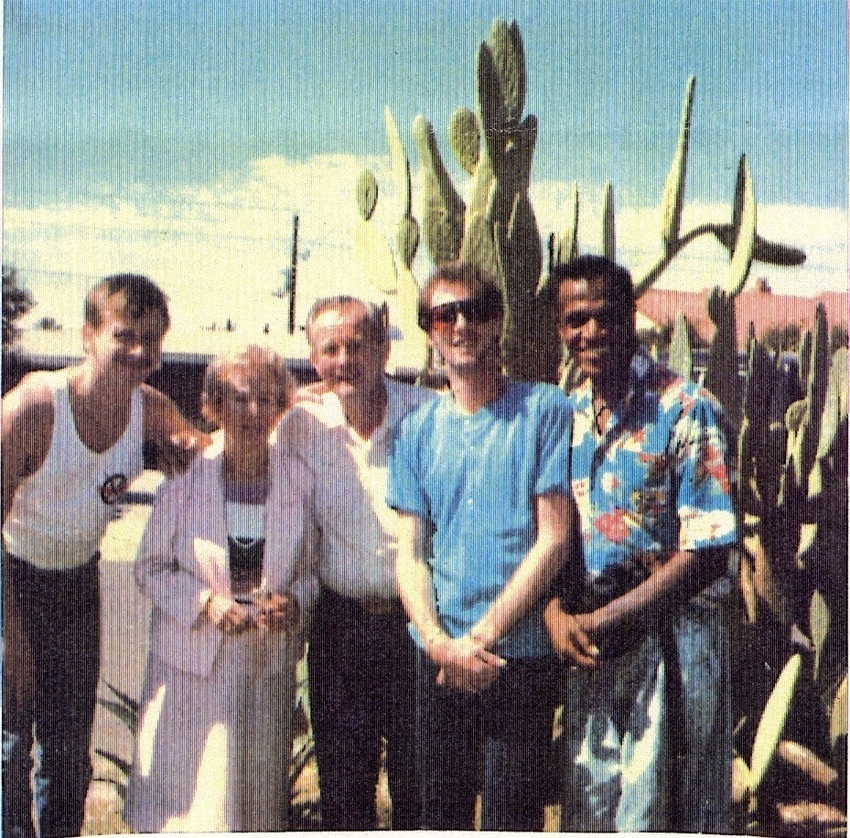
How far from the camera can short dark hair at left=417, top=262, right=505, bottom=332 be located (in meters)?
7.79

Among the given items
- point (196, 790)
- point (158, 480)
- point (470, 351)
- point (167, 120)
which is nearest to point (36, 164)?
point (167, 120)

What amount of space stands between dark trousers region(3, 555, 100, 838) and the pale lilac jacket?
26 cm

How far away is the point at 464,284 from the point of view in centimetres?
780

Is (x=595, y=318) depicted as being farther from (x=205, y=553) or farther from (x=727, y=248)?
(x=205, y=553)

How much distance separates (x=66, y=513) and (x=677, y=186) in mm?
2520

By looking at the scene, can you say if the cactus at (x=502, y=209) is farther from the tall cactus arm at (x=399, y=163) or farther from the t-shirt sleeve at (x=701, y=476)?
Answer: the t-shirt sleeve at (x=701, y=476)

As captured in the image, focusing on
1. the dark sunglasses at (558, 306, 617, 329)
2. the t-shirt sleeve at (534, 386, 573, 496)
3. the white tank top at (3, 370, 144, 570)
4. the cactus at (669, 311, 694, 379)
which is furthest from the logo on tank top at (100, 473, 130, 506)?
the cactus at (669, 311, 694, 379)

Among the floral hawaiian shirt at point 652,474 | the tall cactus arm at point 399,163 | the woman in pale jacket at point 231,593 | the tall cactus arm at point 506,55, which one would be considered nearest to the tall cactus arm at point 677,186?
the floral hawaiian shirt at point 652,474

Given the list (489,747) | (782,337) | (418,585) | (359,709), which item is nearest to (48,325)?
(418,585)

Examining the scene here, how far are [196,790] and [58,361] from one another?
165cm

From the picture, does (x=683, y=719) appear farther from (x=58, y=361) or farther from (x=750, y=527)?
(x=58, y=361)

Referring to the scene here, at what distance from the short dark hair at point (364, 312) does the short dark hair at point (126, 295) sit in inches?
20.6

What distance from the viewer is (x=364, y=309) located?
780 centimetres

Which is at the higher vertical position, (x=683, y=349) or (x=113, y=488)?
(x=683, y=349)
